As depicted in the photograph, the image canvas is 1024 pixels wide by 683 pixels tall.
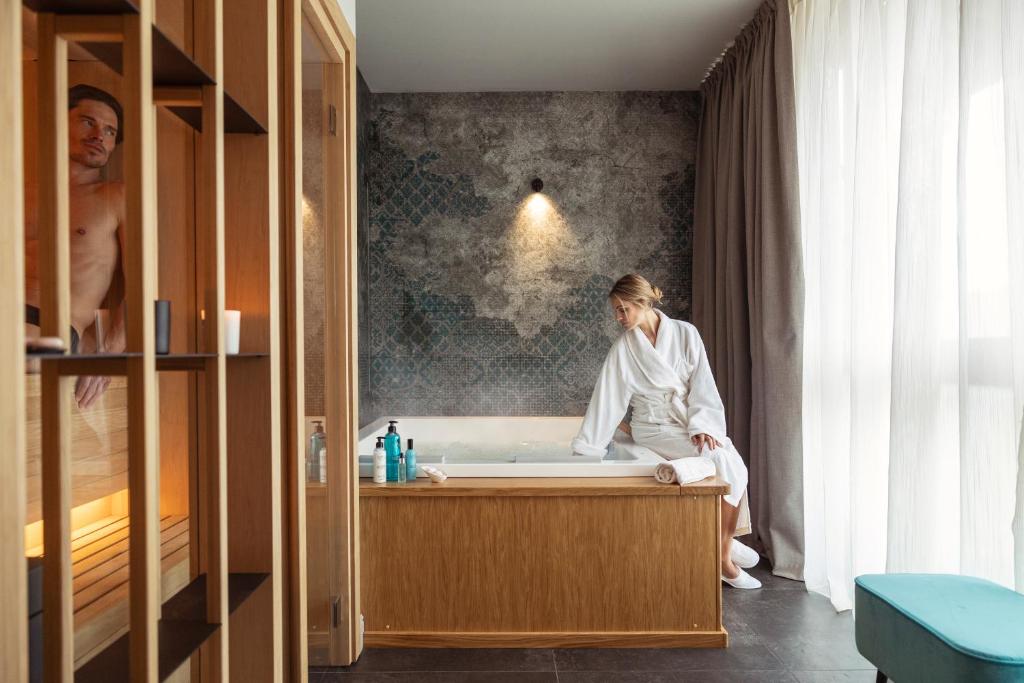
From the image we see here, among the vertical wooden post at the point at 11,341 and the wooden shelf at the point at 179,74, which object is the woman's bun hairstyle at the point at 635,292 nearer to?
the wooden shelf at the point at 179,74

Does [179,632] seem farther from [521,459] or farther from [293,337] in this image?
[521,459]

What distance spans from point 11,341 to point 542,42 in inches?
137

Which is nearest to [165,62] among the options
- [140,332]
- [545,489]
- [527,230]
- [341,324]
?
[140,332]

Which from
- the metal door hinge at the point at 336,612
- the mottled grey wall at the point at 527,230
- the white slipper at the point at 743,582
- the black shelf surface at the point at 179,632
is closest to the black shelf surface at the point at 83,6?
the black shelf surface at the point at 179,632

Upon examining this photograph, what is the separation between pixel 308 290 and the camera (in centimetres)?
218

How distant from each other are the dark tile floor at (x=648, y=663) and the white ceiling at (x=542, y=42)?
2802mm

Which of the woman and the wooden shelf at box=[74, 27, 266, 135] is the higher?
the wooden shelf at box=[74, 27, 266, 135]

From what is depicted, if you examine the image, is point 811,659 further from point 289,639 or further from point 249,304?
point 249,304

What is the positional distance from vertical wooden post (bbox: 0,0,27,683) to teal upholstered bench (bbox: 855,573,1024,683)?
1.73 metres

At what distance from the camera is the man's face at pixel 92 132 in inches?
41.9

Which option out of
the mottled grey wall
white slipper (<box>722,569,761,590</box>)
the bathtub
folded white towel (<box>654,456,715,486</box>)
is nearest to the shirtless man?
the bathtub

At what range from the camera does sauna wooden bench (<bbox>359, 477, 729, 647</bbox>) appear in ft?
8.03

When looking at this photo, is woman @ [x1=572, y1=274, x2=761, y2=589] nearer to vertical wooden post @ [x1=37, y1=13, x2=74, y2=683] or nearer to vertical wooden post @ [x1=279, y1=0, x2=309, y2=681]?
vertical wooden post @ [x1=279, y1=0, x2=309, y2=681]

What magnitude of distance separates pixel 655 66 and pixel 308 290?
2852mm
